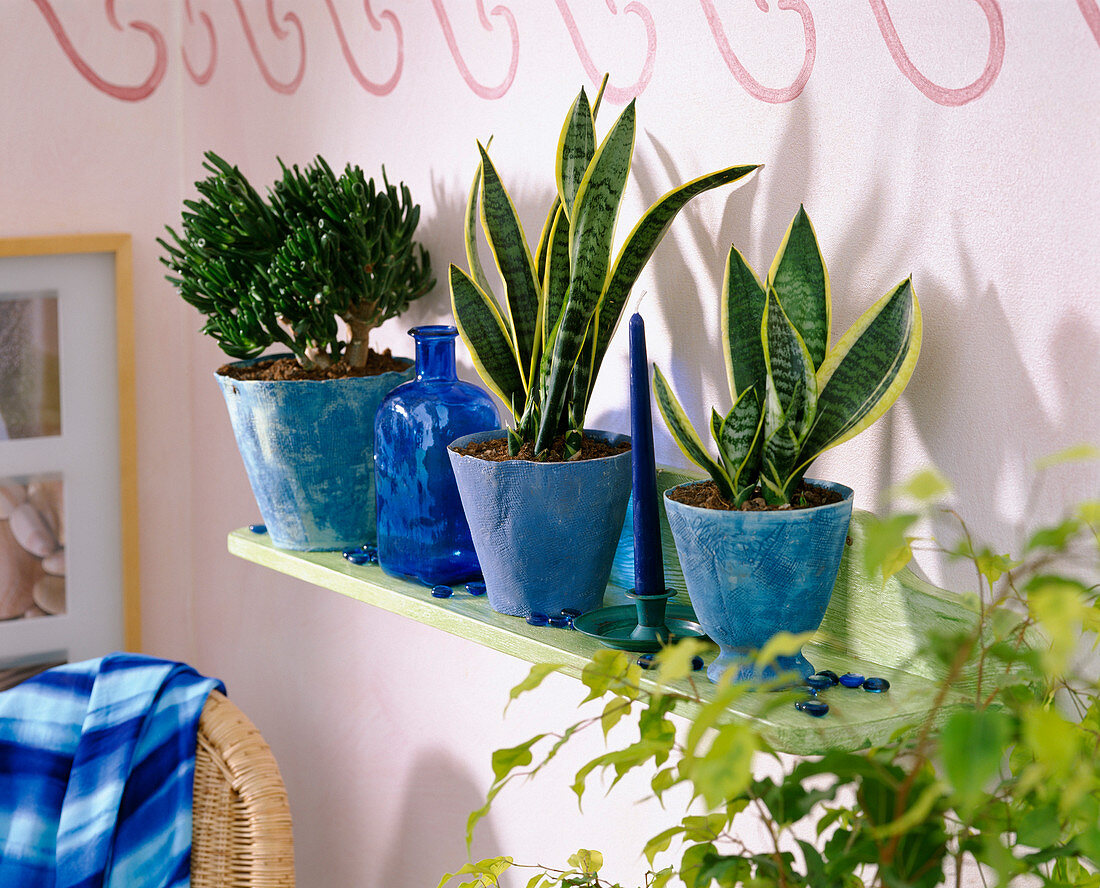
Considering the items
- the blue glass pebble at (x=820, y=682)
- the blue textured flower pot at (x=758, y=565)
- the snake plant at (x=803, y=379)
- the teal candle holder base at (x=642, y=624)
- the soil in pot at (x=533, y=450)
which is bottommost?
the blue glass pebble at (x=820, y=682)

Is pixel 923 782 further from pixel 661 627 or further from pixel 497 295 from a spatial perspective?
pixel 497 295

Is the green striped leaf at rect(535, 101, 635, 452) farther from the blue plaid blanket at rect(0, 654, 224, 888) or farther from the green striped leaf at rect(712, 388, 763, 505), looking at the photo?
the blue plaid blanket at rect(0, 654, 224, 888)

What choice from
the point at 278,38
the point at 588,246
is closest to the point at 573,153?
the point at 588,246

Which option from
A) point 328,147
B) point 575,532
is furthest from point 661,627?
point 328,147

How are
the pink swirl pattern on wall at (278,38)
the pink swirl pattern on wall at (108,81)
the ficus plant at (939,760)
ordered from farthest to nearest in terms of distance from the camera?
1. the pink swirl pattern on wall at (108,81)
2. the pink swirl pattern on wall at (278,38)
3. the ficus plant at (939,760)

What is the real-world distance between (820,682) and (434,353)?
367 mm

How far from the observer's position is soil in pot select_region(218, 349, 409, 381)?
809 mm

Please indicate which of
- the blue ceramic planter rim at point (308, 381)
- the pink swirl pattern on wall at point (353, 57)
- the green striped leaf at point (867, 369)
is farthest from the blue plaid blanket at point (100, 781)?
the green striped leaf at point (867, 369)

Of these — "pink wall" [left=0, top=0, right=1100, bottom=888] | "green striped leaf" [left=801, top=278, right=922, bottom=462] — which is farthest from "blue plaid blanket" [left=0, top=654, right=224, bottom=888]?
"green striped leaf" [left=801, top=278, right=922, bottom=462]

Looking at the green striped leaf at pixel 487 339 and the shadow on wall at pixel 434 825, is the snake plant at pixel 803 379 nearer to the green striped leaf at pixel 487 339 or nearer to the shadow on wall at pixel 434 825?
the green striped leaf at pixel 487 339

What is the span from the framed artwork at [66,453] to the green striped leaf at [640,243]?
783mm

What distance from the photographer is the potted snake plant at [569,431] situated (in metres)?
0.62

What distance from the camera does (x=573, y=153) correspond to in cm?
65

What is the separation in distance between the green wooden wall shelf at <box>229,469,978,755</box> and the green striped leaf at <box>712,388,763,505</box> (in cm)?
9
